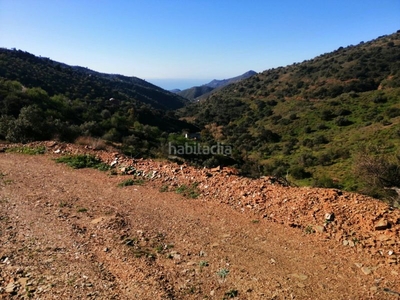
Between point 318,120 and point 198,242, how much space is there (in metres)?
51.7

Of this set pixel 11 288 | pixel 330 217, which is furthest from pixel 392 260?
pixel 11 288

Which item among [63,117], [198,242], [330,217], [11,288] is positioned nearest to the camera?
[11,288]

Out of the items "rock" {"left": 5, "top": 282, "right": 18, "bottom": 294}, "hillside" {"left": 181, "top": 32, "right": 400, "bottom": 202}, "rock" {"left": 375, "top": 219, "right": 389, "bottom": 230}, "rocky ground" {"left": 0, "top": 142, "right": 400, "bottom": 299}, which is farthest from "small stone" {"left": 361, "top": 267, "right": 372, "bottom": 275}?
"hillside" {"left": 181, "top": 32, "right": 400, "bottom": 202}

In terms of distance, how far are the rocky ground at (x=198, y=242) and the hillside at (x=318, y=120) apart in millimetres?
8896

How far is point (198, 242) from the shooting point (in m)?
5.23

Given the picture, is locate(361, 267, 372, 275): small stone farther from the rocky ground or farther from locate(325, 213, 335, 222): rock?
locate(325, 213, 335, 222): rock

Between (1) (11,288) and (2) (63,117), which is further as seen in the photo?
(2) (63,117)

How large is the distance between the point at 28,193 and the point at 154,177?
3303 mm

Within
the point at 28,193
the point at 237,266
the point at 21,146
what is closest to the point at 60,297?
the point at 237,266

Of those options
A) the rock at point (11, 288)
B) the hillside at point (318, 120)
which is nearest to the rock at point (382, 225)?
the rock at point (11, 288)

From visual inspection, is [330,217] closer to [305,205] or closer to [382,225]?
[305,205]

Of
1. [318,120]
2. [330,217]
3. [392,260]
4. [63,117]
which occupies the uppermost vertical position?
[63,117]

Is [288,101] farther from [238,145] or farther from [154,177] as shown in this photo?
[154,177]

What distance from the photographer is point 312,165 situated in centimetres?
3422
